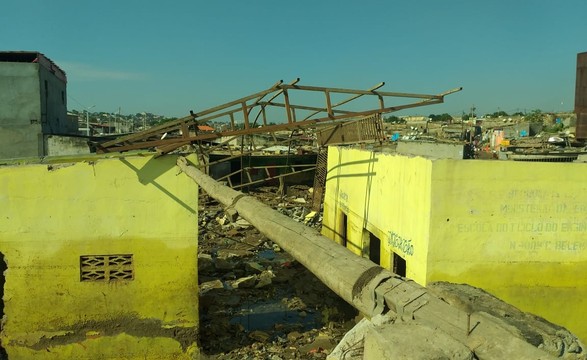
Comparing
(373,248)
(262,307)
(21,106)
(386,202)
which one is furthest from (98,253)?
(21,106)

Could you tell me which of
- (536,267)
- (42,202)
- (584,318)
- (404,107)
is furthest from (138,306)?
(584,318)

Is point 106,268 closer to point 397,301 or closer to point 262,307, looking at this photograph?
point 262,307

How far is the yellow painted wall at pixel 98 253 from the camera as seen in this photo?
7551 mm

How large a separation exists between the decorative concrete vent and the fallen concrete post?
5369 millimetres

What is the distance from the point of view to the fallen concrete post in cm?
157

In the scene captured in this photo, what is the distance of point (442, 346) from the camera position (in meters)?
1.62

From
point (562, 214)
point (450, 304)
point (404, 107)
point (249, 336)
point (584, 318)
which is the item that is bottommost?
point (249, 336)

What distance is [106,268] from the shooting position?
25.8 ft

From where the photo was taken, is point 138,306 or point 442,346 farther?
point 138,306

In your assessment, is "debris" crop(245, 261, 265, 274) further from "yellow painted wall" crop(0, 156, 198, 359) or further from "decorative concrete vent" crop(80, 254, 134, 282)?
"decorative concrete vent" crop(80, 254, 134, 282)

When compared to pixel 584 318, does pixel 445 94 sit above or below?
above

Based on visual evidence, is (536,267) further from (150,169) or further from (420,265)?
(150,169)

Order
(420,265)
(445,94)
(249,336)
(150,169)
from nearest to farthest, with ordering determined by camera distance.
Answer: (420,265) < (150,169) < (445,94) < (249,336)

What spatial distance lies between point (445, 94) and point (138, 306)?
20.7 feet
